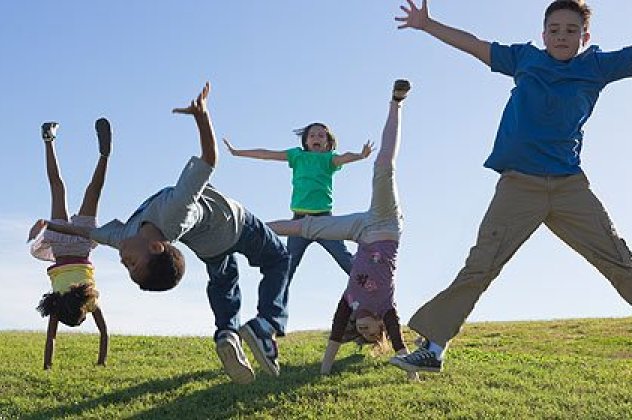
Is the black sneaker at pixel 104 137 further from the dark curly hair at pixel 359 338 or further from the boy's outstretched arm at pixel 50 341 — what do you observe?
the dark curly hair at pixel 359 338

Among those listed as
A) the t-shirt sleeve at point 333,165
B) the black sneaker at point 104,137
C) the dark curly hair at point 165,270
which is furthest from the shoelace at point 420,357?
the black sneaker at point 104,137

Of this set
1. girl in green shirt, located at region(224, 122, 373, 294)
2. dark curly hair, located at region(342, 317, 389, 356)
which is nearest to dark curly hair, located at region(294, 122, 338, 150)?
girl in green shirt, located at region(224, 122, 373, 294)

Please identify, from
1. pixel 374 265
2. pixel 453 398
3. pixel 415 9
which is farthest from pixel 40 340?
pixel 415 9

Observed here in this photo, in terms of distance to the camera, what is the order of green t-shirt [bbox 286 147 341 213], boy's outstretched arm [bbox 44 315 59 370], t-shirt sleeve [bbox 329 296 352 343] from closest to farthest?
t-shirt sleeve [bbox 329 296 352 343] → boy's outstretched arm [bbox 44 315 59 370] → green t-shirt [bbox 286 147 341 213]

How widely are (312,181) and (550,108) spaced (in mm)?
5541

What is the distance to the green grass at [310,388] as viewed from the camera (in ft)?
28.5

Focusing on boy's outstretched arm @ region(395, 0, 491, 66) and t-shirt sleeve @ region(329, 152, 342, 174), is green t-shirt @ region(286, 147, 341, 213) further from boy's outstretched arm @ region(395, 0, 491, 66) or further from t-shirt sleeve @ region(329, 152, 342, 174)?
boy's outstretched arm @ region(395, 0, 491, 66)

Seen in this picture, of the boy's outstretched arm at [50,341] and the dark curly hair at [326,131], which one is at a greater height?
the dark curly hair at [326,131]

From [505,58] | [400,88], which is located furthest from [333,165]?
[505,58]

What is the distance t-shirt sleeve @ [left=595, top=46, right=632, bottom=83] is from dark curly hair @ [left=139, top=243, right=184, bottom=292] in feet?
13.2

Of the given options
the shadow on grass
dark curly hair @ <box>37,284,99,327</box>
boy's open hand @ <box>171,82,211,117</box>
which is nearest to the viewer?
boy's open hand @ <box>171,82,211,117</box>

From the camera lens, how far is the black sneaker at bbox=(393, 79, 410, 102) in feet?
28.8

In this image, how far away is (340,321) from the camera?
1005 centimetres

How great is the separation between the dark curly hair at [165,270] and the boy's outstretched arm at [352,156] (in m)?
5.13
